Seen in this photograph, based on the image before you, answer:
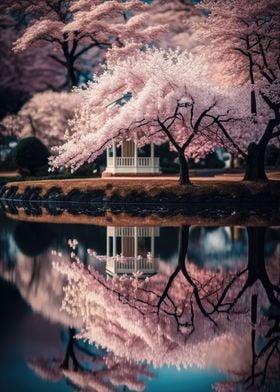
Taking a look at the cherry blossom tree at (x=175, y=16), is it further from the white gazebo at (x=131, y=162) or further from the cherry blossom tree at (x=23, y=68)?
the white gazebo at (x=131, y=162)

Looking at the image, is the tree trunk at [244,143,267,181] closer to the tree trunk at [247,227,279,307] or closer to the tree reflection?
the tree trunk at [247,227,279,307]

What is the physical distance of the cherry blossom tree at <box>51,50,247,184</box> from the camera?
1280 inches

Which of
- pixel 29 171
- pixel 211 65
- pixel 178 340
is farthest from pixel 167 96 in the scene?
pixel 178 340

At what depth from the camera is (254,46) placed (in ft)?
122

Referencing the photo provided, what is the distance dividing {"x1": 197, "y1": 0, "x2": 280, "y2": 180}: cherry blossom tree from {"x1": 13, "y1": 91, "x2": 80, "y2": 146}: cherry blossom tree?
1731 cm

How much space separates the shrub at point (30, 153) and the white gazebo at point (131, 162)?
5376 millimetres

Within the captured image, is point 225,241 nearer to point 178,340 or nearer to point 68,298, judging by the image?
point 68,298

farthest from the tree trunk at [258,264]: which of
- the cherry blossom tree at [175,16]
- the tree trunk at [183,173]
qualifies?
the cherry blossom tree at [175,16]

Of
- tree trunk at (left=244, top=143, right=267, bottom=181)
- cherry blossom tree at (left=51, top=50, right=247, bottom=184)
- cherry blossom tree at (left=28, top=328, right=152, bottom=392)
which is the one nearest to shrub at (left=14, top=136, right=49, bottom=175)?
cherry blossom tree at (left=51, top=50, right=247, bottom=184)

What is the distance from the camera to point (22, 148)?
45.2 m

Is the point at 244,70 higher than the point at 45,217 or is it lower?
higher

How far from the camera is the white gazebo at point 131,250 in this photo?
14828 mm

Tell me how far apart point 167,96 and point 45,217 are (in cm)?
859

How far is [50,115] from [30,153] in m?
8.41
